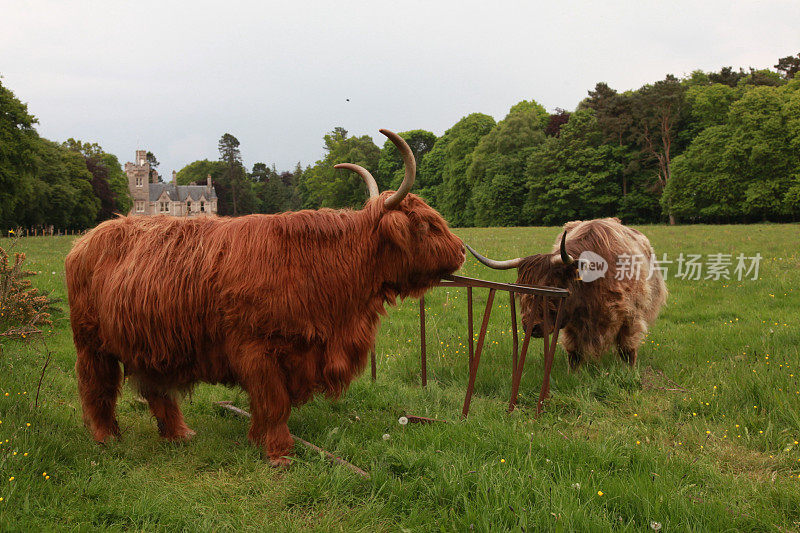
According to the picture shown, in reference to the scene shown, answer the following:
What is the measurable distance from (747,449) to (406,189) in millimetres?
3323

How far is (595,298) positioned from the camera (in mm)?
5984

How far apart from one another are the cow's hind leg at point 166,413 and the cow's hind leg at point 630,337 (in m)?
4.97

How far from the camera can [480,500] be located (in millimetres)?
2977

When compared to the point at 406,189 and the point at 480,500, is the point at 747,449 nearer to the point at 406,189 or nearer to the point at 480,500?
the point at 480,500

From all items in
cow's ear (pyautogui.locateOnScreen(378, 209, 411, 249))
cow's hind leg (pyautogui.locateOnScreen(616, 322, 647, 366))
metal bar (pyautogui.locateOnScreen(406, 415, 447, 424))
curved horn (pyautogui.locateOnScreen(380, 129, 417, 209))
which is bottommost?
metal bar (pyautogui.locateOnScreen(406, 415, 447, 424))

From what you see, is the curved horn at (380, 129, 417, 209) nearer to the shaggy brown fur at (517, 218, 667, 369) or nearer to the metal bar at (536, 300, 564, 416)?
the metal bar at (536, 300, 564, 416)

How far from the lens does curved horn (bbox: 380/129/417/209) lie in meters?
3.53

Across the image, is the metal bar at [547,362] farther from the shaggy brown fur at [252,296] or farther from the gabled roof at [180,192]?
the gabled roof at [180,192]

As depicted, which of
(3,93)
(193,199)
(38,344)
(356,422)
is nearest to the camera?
(356,422)

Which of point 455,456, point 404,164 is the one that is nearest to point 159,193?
point 404,164

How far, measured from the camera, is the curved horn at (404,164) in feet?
11.6

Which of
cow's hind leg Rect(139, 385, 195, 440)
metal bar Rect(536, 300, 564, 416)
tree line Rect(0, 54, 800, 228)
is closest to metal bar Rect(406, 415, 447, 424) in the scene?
metal bar Rect(536, 300, 564, 416)

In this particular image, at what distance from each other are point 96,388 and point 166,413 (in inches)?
22.6

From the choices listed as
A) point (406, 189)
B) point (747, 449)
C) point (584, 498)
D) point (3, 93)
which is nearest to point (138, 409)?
point (406, 189)
